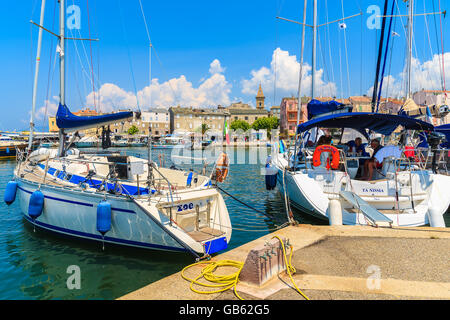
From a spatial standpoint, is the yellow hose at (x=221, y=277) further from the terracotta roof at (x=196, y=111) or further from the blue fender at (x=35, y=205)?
the terracotta roof at (x=196, y=111)

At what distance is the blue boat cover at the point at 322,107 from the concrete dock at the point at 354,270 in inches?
240

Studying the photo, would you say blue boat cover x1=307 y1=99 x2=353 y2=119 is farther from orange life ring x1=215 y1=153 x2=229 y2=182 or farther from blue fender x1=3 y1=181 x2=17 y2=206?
blue fender x1=3 y1=181 x2=17 y2=206

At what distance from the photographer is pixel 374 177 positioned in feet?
32.6

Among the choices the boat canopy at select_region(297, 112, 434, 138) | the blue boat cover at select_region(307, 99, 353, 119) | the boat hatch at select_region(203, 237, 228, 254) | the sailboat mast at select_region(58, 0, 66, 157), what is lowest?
the boat hatch at select_region(203, 237, 228, 254)

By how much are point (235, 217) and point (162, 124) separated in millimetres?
106493

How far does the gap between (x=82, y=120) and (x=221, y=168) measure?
502cm

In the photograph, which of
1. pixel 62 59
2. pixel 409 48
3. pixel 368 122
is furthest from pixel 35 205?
pixel 409 48

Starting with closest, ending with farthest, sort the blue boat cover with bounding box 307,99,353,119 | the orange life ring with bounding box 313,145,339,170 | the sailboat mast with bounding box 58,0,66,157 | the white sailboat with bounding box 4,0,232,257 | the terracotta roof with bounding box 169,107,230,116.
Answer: the white sailboat with bounding box 4,0,232,257, the orange life ring with bounding box 313,145,339,170, the sailboat mast with bounding box 58,0,66,157, the blue boat cover with bounding box 307,99,353,119, the terracotta roof with bounding box 169,107,230,116

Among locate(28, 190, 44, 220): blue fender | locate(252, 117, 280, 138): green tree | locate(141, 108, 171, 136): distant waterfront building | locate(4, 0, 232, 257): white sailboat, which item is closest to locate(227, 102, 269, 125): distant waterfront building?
locate(252, 117, 280, 138): green tree

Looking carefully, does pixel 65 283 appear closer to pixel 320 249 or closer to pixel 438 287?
pixel 320 249

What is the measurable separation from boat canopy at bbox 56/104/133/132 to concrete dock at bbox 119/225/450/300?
18.8ft

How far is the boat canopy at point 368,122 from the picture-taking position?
9383 millimetres

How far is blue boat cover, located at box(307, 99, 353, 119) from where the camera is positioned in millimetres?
11680
